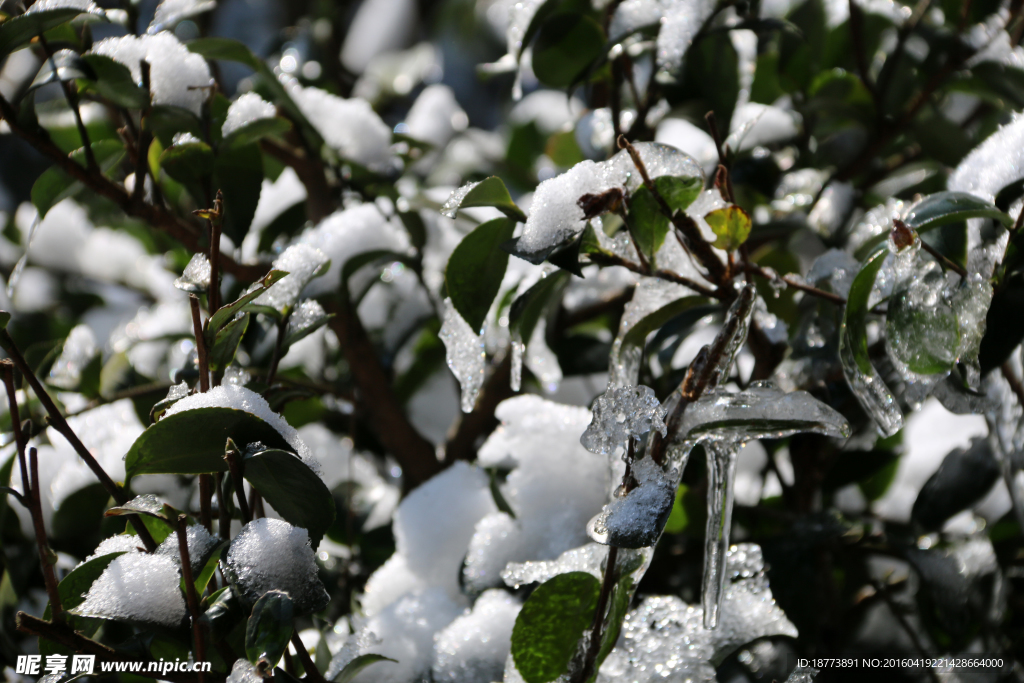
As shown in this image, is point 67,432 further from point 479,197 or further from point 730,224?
point 730,224

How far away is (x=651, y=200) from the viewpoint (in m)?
0.47

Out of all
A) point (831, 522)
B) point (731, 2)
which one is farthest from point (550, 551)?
point (731, 2)

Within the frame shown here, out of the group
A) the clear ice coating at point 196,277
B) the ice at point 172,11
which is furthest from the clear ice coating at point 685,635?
the ice at point 172,11

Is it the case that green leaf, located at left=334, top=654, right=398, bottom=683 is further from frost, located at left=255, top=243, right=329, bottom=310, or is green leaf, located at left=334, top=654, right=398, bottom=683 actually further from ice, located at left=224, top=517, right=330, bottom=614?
frost, located at left=255, top=243, right=329, bottom=310

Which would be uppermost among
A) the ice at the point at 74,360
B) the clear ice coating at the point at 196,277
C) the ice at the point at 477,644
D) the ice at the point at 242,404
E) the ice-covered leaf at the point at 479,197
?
the ice at the point at 74,360

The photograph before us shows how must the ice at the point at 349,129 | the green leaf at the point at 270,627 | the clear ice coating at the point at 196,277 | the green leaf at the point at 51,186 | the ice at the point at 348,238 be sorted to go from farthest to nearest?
the ice at the point at 349,129 → the ice at the point at 348,238 → the green leaf at the point at 51,186 → the clear ice coating at the point at 196,277 → the green leaf at the point at 270,627

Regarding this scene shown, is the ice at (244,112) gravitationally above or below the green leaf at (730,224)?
above

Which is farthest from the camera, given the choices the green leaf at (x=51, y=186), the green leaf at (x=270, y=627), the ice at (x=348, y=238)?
the ice at (x=348, y=238)

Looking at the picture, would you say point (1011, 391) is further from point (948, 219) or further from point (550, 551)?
point (550, 551)

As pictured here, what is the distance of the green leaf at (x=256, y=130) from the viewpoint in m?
0.63

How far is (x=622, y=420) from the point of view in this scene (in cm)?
43

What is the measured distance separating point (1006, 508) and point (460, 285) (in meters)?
0.71

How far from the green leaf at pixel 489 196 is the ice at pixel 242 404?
0.17m

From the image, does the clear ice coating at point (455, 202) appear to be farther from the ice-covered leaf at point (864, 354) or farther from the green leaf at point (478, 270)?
the ice-covered leaf at point (864, 354)
